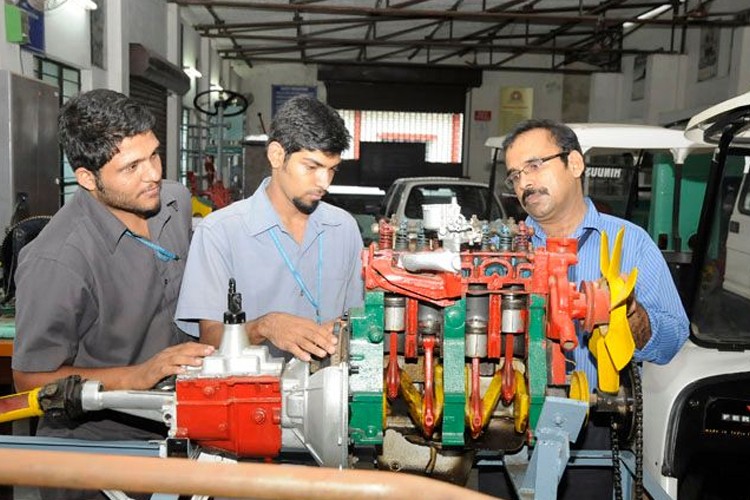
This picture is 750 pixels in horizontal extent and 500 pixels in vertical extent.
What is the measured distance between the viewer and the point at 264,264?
7.41ft

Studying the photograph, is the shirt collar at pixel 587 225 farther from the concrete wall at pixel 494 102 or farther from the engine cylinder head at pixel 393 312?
the concrete wall at pixel 494 102

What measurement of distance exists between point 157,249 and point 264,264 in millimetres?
343

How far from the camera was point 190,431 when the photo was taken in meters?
1.49

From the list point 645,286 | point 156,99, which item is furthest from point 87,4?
point 645,286

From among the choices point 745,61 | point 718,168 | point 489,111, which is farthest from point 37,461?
point 489,111

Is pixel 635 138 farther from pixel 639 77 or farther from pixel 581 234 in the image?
pixel 639 77

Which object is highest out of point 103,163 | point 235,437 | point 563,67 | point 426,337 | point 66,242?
point 563,67

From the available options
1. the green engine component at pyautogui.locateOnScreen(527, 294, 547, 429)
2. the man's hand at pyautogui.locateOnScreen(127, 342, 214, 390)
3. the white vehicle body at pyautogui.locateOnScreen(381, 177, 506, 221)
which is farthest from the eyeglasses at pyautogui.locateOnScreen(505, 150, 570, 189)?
the white vehicle body at pyautogui.locateOnScreen(381, 177, 506, 221)

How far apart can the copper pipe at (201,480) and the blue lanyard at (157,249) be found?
4.09 ft

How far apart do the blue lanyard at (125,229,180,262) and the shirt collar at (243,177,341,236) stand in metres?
0.27

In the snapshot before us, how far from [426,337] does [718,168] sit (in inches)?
64.0

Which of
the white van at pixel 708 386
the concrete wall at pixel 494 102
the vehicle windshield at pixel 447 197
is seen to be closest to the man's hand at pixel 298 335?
the white van at pixel 708 386

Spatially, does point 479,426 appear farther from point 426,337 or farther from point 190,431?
point 190,431

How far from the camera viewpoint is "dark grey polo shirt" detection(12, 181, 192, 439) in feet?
6.05
